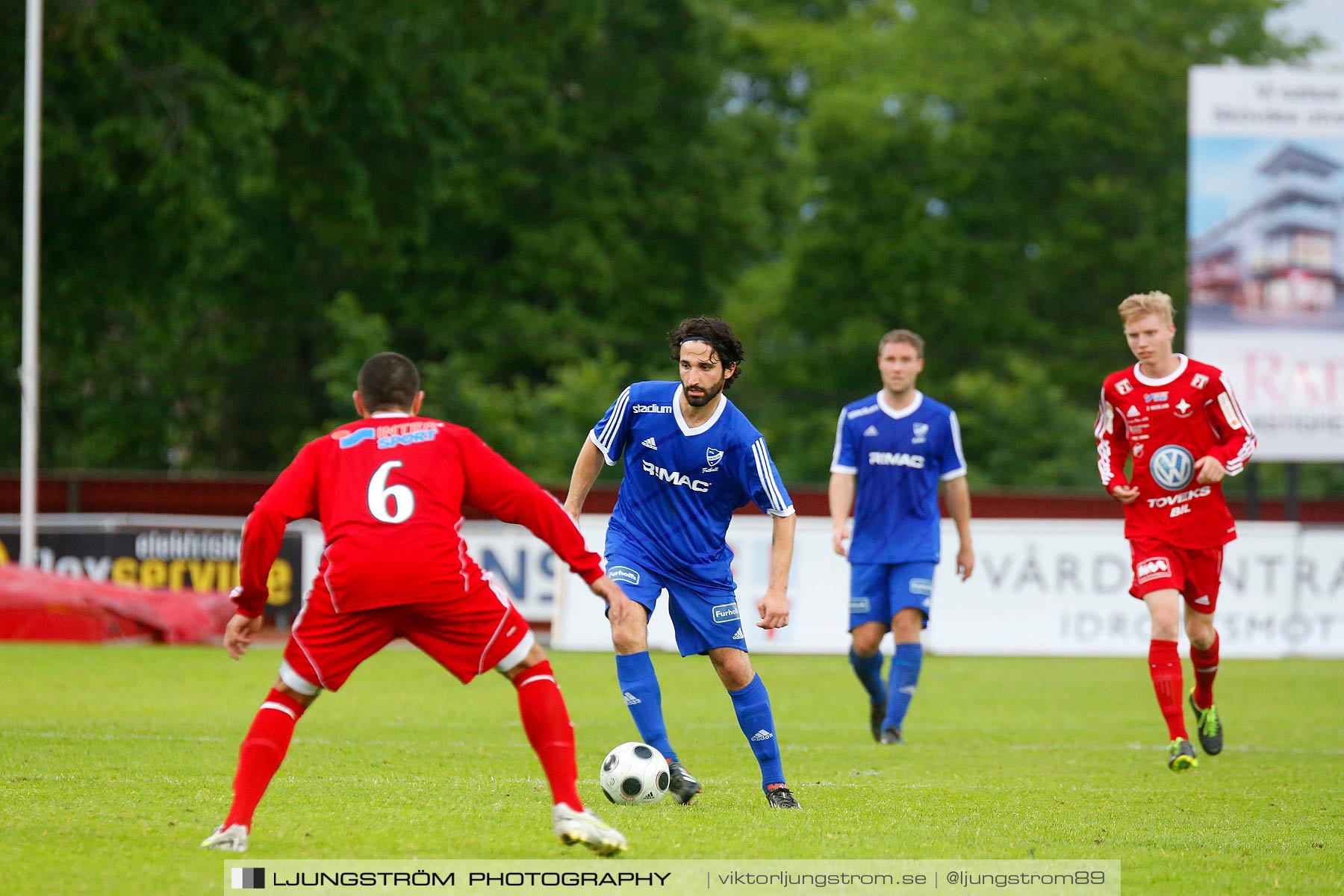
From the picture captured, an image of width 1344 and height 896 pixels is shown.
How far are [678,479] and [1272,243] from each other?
14.4 meters

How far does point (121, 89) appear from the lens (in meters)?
23.7

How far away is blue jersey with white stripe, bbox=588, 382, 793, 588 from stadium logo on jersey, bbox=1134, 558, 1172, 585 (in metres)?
2.66

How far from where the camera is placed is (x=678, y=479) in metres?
7.43

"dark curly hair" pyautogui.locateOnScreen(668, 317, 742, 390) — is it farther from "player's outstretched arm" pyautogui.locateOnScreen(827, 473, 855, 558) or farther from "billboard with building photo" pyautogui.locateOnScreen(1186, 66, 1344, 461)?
"billboard with building photo" pyautogui.locateOnScreen(1186, 66, 1344, 461)

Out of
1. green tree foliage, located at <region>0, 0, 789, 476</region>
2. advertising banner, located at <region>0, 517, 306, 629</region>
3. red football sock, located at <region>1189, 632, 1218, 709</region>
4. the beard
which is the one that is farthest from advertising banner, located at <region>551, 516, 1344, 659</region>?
the beard

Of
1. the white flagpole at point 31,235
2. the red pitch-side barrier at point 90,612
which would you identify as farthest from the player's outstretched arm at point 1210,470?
the white flagpole at point 31,235

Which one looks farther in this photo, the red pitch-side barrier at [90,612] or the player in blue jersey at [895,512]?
the red pitch-side barrier at [90,612]

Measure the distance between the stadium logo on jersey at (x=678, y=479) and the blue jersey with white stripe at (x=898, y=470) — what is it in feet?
10.7

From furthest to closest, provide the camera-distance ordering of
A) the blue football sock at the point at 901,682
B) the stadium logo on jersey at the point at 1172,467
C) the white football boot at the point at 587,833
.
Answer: the blue football sock at the point at 901,682, the stadium logo on jersey at the point at 1172,467, the white football boot at the point at 587,833

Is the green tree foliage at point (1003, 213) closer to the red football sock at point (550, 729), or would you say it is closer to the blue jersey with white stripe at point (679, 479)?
the blue jersey with white stripe at point (679, 479)

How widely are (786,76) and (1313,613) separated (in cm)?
2914

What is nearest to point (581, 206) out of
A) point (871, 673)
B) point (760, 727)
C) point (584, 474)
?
point (871, 673)

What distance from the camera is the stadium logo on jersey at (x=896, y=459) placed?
34.9 feet

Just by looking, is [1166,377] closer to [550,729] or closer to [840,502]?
[840,502]
